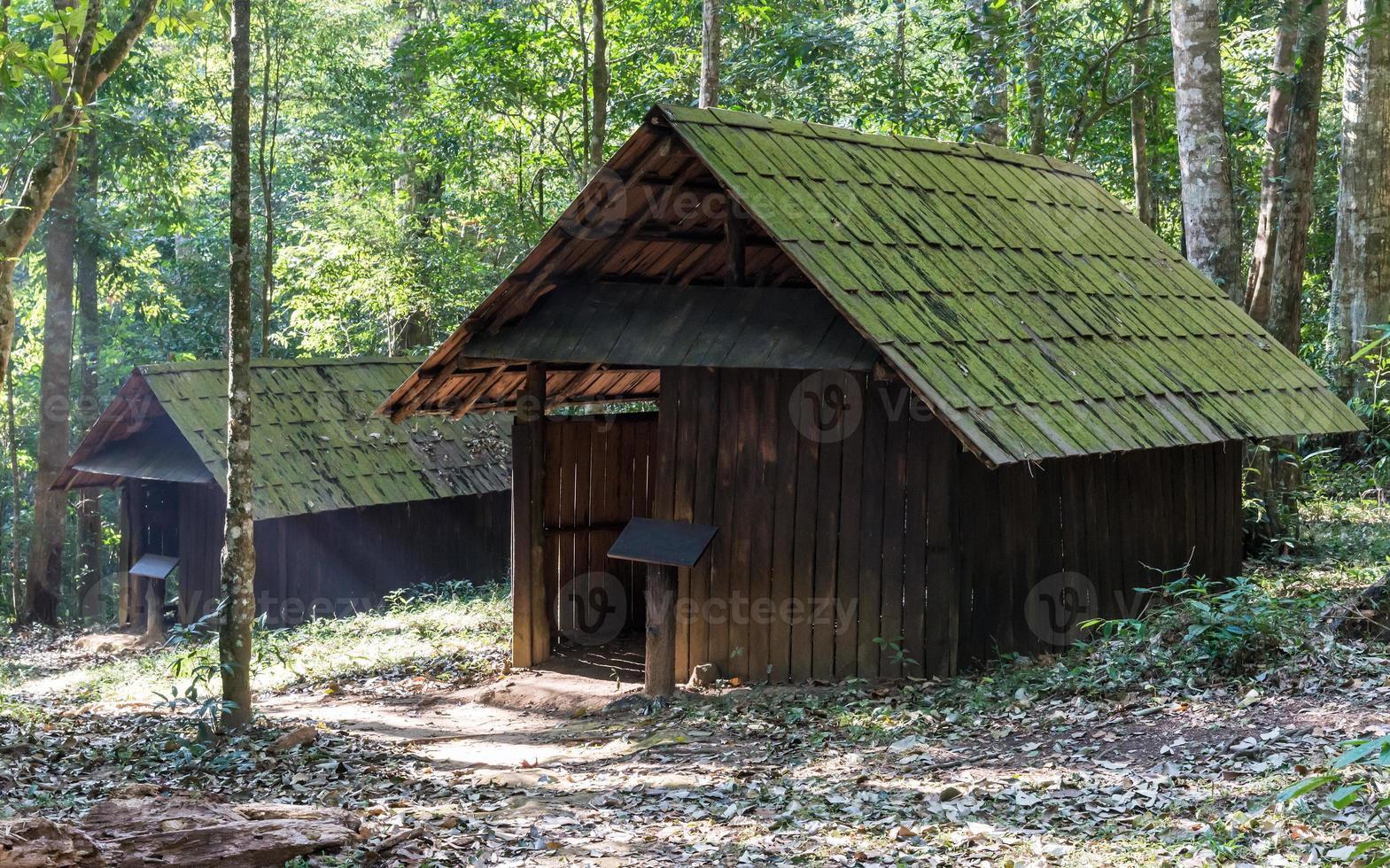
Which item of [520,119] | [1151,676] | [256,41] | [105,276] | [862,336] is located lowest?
[1151,676]

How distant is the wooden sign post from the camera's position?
29.2 feet

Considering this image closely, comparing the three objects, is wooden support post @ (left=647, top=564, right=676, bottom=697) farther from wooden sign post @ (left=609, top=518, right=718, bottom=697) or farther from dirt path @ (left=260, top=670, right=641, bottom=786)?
dirt path @ (left=260, top=670, right=641, bottom=786)

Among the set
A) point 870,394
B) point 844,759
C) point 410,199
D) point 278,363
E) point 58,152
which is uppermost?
point 410,199

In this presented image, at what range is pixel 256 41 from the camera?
837 inches

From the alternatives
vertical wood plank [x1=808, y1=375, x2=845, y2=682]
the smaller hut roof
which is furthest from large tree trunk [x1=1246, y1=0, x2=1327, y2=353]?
the smaller hut roof

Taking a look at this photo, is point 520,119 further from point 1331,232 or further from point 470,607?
point 1331,232

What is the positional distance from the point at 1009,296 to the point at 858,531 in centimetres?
216

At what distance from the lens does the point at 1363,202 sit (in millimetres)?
14547

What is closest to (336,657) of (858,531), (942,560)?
(858,531)

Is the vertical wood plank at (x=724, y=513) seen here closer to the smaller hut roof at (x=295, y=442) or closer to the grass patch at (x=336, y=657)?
the grass patch at (x=336, y=657)

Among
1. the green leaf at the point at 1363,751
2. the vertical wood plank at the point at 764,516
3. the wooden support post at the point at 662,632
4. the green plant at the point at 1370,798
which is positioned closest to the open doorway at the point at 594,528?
the wooden support post at the point at 662,632

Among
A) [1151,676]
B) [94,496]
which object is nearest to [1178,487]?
[1151,676]

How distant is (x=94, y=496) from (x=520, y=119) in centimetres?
984

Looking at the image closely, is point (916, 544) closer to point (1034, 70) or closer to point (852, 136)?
point (852, 136)
